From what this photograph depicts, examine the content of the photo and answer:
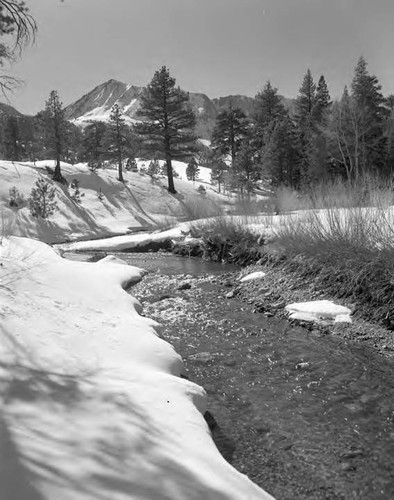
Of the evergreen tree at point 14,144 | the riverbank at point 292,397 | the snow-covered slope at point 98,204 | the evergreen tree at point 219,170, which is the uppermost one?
the evergreen tree at point 14,144

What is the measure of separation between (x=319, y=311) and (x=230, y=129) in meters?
39.8

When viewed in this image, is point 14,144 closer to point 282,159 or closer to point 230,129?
point 230,129

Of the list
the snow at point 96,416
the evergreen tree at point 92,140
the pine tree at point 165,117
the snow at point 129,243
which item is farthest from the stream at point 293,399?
the evergreen tree at point 92,140

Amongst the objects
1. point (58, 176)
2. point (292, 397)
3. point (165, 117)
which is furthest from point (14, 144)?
point (292, 397)

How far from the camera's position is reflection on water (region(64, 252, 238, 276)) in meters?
11.5

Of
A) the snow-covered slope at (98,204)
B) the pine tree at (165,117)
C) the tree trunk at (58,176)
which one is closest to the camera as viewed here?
the snow-covered slope at (98,204)

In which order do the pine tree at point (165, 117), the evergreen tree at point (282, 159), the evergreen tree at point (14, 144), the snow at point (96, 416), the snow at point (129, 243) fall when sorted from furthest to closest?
the evergreen tree at point (14, 144), the pine tree at point (165, 117), the evergreen tree at point (282, 159), the snow at point (129, 243), the snow at point (96, 416)

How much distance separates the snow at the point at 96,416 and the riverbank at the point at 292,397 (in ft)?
1.75

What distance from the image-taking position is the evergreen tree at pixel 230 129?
143 ft

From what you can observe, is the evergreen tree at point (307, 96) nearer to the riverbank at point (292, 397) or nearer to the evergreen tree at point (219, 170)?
the evergreen tree at point (219, 170)

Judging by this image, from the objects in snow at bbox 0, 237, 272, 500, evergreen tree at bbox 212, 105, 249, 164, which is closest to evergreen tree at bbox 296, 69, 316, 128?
evergreen tree at bbox 212, 105, 249, 164

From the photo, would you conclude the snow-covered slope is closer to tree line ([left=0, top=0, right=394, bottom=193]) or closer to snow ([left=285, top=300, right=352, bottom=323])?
tree line ([left=0, top=0, right=394, bottom=193])

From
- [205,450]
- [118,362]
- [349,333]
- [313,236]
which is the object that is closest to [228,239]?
[313,236]

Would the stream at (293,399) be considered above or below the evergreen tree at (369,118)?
below
